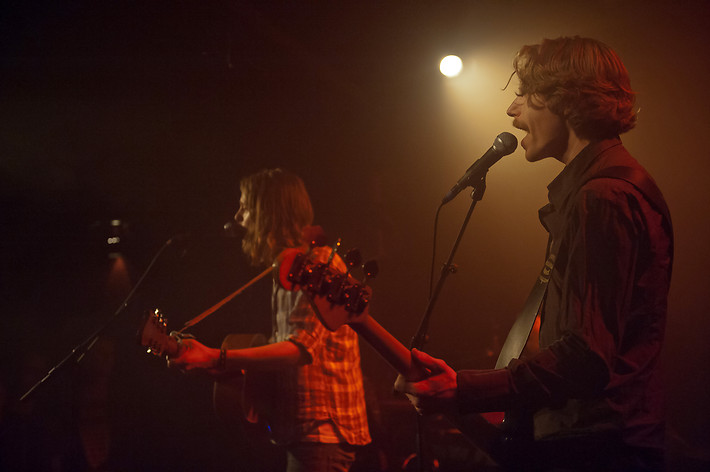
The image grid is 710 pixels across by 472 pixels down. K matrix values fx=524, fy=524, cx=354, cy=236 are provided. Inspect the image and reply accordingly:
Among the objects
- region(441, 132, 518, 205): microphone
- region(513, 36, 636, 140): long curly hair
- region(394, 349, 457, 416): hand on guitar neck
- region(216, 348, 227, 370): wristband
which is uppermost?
region(513, 36, 636, 140): long curly hair

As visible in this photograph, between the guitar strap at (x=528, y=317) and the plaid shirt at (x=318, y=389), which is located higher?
the guitar strap at (x=528, y=317)

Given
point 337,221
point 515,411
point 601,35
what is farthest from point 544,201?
point 515,411

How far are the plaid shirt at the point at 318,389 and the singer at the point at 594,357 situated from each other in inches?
39.4

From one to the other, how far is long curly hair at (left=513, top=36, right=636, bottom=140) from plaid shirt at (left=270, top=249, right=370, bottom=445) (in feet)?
4.61

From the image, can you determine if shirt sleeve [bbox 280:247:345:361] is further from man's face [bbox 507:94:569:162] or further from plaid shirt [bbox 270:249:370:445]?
man's face [bbox 507:94:569:162]

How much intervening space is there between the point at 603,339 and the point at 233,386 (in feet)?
6.78

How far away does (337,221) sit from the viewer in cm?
472

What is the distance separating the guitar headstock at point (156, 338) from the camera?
2.48 meters

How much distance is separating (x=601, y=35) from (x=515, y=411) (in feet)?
10.4

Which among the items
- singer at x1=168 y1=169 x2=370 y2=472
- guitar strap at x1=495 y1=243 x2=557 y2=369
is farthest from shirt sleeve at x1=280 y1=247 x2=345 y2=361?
guitar strap at x1=495 y1=243 x2=557 y2=369

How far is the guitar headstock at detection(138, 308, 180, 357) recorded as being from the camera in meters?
2.48

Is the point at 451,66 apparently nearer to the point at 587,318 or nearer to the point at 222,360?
the point at 222,360

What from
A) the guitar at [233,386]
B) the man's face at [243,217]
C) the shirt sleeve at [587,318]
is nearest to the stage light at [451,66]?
the man's face at [243,217]

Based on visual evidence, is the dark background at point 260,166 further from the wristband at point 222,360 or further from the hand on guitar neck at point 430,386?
the hand on guitar neck at point 430,386
